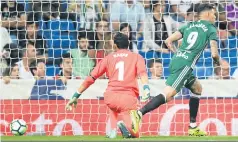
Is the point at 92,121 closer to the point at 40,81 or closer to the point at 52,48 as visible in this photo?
the point at 40,81

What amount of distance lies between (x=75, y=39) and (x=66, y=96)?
7.40ft

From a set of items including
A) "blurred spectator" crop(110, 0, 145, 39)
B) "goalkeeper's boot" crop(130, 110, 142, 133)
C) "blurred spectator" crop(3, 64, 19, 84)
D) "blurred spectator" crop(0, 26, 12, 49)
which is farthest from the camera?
"blurred spectator" crop(110, 0, 145, 39)

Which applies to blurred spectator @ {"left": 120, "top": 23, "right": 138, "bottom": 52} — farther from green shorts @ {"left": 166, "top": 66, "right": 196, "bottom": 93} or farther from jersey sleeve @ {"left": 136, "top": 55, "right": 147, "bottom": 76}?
jersey sleeve @ {"left": 136, "top": 55, "right": 147, "bottom": 76}

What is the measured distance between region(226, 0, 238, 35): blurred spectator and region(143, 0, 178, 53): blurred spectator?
42.6 inches

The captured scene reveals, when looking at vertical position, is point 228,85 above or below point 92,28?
below

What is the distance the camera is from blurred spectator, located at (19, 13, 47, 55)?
13594mm

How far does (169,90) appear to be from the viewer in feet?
32.2

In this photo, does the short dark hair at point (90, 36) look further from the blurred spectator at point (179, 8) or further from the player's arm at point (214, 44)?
the player's arm at point (214, 44)

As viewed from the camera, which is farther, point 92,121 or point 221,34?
point 221,34

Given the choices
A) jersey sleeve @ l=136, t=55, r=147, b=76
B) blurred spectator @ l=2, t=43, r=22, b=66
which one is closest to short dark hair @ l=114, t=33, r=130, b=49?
jersey sleeve @ l=136, t=55, r=147, b=76

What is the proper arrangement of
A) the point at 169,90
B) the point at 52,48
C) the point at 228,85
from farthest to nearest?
the point at 52,48, the point at 228,85, the point at 169,90

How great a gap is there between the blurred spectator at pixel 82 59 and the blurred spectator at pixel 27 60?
73 cm

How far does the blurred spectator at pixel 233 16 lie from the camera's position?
14344 millimetres

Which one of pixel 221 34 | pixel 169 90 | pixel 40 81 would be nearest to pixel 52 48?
pixel 40 81
